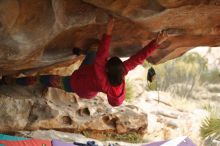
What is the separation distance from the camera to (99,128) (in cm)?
731

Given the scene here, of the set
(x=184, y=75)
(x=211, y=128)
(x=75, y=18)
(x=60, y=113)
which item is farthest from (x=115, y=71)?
(x=184, y=75)

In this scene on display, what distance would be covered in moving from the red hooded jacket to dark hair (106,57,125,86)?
0.28ft

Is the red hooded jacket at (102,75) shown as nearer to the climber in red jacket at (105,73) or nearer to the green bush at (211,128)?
the climber in red jacket at (105,73)

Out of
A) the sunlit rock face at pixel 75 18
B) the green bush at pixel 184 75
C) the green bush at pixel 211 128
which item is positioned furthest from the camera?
the green bush at pixel 184 75

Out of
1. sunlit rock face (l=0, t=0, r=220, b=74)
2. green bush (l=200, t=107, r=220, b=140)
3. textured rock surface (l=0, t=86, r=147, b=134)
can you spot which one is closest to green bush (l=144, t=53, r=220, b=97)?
green bush (l=200, t=107, r=220, b=140)

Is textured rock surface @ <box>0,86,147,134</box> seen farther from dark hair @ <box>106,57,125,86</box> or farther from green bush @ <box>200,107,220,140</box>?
green bush @ <box>200,107,220,140</box>

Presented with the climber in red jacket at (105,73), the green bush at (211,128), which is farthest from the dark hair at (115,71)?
the green bush at (211,128)

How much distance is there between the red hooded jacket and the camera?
199 inches

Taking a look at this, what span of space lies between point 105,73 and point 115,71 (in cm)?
23

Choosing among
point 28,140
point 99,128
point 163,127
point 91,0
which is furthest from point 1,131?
point 163,127

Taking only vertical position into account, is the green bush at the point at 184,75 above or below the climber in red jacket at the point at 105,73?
above

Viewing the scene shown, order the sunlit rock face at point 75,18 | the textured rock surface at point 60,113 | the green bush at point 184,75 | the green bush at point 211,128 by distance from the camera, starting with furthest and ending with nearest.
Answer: the green bush at point 184,75, the green bush at point 211,128, the textured rock surface at point 60,113, the sunlit rock face at point 75,18

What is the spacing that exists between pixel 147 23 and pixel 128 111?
3.29 meters

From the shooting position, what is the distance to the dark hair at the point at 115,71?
4977 mm
